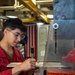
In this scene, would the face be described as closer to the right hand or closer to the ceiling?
the right hand

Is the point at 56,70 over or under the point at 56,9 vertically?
under

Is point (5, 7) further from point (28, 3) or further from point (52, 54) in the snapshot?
point (52, 54)

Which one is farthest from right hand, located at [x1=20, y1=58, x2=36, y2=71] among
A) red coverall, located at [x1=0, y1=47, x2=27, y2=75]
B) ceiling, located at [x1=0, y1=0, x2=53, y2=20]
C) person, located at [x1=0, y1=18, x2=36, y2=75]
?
ceiling, located at [x1=0, y1=0, x2=53, y2=20]

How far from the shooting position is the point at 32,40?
16.4 ft

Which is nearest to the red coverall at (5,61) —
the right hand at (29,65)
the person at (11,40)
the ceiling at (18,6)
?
the person at (11,40)

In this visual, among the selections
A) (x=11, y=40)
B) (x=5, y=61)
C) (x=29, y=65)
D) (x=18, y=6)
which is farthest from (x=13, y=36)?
(x=18, y=6)

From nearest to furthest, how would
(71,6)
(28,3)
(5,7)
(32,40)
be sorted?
(71,6) < (28,3) < (5,7) < (32,40)

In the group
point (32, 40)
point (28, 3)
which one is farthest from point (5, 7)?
point (32, 40)

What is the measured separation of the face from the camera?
1768mm

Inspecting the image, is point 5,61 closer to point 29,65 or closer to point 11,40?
point 11,40

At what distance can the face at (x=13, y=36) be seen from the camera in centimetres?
177

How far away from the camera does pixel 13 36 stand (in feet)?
5.81

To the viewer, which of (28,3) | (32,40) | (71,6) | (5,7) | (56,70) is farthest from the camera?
(32,40)

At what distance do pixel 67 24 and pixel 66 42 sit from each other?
0.27ft
